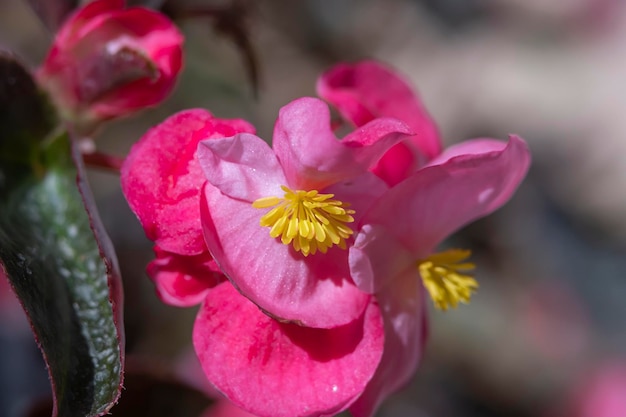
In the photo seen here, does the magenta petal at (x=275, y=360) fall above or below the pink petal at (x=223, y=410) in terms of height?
above

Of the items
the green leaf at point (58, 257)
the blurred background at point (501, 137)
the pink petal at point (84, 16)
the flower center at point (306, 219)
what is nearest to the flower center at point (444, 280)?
the flower center at point (306, 219)

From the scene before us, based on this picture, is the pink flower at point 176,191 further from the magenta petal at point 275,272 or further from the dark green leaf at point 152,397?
the dark green leaf at point 152,397

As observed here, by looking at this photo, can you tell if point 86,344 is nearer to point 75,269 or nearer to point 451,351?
point 75,269

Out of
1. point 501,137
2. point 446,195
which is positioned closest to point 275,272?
point 446,195

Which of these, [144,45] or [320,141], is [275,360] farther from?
[144,45]

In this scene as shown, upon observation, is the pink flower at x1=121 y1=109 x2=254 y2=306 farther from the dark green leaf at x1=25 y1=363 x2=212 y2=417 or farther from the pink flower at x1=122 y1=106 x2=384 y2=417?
the dark green leaf at x1=25 y1=363 x2=212 y2=417

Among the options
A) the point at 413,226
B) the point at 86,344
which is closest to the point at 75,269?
the point at 86,344
